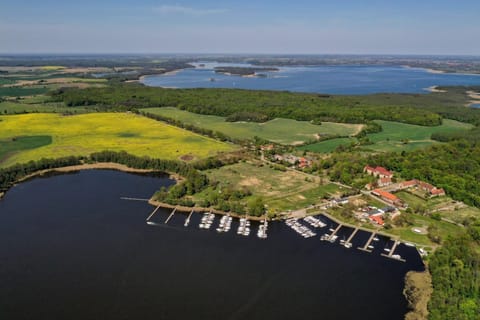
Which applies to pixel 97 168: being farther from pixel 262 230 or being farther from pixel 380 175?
pixel 380 175

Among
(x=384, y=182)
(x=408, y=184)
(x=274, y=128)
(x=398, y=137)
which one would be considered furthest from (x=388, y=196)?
(x=274, y=128)

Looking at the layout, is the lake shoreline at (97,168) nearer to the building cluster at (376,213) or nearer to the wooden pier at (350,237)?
the building cluster at (376,213)

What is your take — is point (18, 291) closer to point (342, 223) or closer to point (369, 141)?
point (342, 223)

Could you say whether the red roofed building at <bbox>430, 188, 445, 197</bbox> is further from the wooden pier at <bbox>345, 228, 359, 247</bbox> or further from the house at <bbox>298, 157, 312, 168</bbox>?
the house at <bbox>298, 157, 312, 168</bbox>

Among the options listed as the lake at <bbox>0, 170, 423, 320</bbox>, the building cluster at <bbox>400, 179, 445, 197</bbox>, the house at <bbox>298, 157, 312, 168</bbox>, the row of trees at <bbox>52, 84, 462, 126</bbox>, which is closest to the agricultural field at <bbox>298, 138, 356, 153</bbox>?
the house at <bbox>298, 157, 312, 168</bbox>

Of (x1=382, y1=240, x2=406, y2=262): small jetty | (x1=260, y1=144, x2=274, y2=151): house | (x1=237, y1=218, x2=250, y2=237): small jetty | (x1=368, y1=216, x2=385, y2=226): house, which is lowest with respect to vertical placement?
(x1=382, y1=240, x2=406, y2=262): small jetty

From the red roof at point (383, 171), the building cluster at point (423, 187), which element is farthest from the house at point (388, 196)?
the red roof at point (383, 171)

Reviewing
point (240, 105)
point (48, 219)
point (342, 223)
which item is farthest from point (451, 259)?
point (240, 105)
